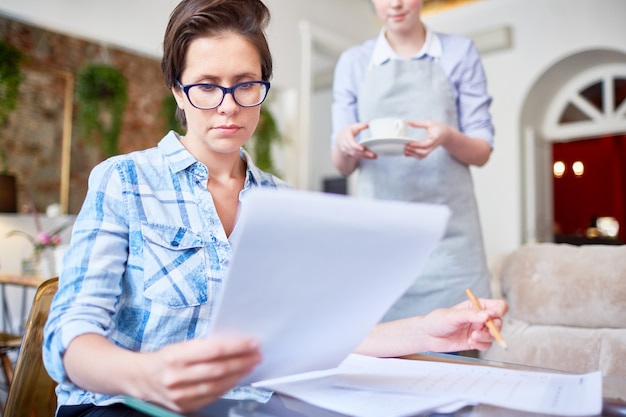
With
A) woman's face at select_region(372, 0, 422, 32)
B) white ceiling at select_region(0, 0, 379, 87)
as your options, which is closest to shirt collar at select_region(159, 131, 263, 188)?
woman's face at select_region(372, 0, 422, 32)

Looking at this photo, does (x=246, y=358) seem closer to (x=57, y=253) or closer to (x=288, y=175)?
(x=57, y=253)

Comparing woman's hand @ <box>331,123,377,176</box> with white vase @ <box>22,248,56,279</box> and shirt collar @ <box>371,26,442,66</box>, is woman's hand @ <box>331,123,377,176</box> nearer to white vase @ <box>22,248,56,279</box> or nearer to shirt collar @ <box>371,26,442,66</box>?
shirt collar @ <box>371,26,442,66</box>

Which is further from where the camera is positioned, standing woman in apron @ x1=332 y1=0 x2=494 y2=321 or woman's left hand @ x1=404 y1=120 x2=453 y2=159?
standing woman in apron @ x1=332 y1=0 x2=494 y2=321

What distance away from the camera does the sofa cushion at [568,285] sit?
5.10 feet

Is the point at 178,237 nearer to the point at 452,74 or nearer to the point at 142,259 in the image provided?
the point at 142,259

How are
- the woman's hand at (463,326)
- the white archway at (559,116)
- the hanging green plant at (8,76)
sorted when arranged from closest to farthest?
the woman's hand at (463,326) → the hanging green plant at (8,76) → the white archway at (559,116)

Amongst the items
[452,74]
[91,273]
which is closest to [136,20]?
[452,74]

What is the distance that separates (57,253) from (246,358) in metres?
2.49

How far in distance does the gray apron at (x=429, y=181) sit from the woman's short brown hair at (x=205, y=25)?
679 millimetres

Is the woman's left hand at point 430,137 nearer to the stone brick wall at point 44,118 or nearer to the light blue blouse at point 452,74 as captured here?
the light blue blouse at point 452,74

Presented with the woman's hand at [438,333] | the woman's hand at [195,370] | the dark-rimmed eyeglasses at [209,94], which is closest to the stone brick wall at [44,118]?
the dark-rimmed eyeglasses at [209,94]

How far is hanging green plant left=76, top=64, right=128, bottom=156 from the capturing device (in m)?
4.28

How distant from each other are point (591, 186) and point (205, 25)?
7849 millimetres

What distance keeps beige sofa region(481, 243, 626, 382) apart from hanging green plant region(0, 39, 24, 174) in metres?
3.50
